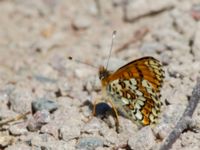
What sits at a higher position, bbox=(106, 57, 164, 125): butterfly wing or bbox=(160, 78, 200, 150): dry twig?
bbox=(106, 57, 164, 125): butterfly wing

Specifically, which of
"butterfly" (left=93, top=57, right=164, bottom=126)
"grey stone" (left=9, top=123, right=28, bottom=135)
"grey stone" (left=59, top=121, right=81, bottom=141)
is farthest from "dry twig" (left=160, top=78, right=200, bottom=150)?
"grey stone" (left=9, top=123, right=28, bottom=135)

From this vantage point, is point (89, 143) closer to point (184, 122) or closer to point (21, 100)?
point (184, 122)

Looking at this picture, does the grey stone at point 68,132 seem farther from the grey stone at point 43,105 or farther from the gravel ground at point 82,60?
the grey stone at point 43,105

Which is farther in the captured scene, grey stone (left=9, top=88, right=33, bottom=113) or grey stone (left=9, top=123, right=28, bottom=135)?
grey stone (left=9, top=88, right=33, bottom=113)

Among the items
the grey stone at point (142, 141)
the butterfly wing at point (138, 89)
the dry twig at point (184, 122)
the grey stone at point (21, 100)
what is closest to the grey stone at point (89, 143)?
the grey stone at point (142, 141)

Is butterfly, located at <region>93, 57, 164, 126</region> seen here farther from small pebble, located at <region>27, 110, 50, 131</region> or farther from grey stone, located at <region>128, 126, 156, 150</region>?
small pebble, located at <region>27, 110, 50, 131</region>

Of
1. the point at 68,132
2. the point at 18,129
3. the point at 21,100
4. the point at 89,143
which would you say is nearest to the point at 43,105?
the point at 21,100

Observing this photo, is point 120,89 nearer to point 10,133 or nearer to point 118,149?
point 118,149

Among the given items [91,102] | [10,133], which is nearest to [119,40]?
[91,102]
